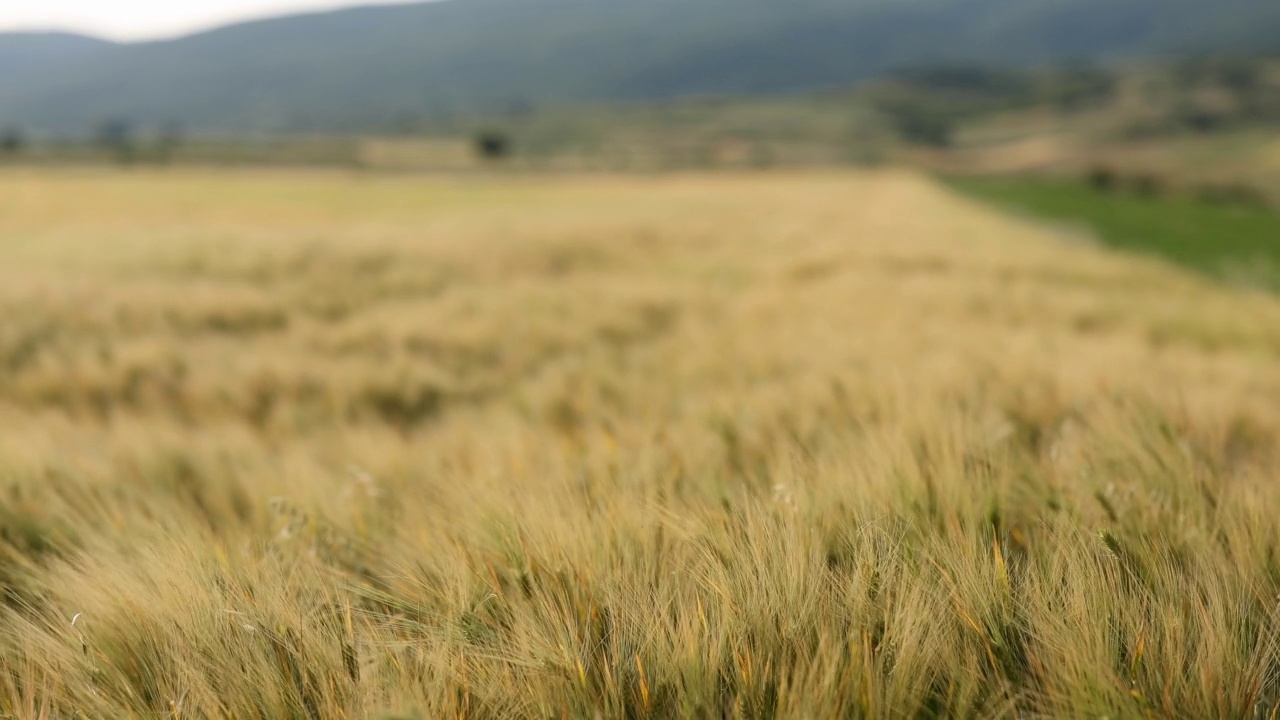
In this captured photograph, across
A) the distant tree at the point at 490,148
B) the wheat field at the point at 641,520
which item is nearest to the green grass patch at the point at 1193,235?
the wheat field at the point at 641,520

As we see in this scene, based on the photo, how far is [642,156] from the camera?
10119cm

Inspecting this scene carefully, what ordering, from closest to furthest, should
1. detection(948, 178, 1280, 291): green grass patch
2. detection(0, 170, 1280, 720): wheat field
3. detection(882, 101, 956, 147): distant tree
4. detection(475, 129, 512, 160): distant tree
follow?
detection(0, 170, 1280, 720): wheat field → detection(948, 178, 1280, 291): green grass patch → detection(475, 129, 512, 160): distant tree → detection(882, 101, 956, 147): distant tree

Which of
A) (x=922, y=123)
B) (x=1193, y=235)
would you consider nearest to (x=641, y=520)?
(x=1193, y=235)

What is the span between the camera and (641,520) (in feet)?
4.66

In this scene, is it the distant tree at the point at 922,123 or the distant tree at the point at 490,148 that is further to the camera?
the distant tree at the point at 922,123

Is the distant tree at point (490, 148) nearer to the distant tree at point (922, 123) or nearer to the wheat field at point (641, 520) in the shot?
the distant tree at point (922, 123)

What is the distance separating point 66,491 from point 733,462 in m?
1.85

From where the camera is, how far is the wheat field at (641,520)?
99cm

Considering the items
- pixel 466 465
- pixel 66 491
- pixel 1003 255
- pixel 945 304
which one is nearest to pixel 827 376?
pixel 466 465

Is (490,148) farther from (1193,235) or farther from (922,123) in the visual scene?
(922,123)

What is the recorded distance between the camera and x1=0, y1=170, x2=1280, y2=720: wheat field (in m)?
0.99

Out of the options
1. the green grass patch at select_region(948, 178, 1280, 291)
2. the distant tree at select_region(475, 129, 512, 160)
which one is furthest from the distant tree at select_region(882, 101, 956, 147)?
the green grass patch at select_region(948, 178, 1280, 291)

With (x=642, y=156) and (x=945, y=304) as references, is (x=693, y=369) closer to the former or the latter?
(x=945, y=304)

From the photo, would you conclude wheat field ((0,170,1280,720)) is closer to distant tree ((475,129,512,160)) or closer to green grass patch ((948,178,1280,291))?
green grass patch ((948,178,1280,291))
